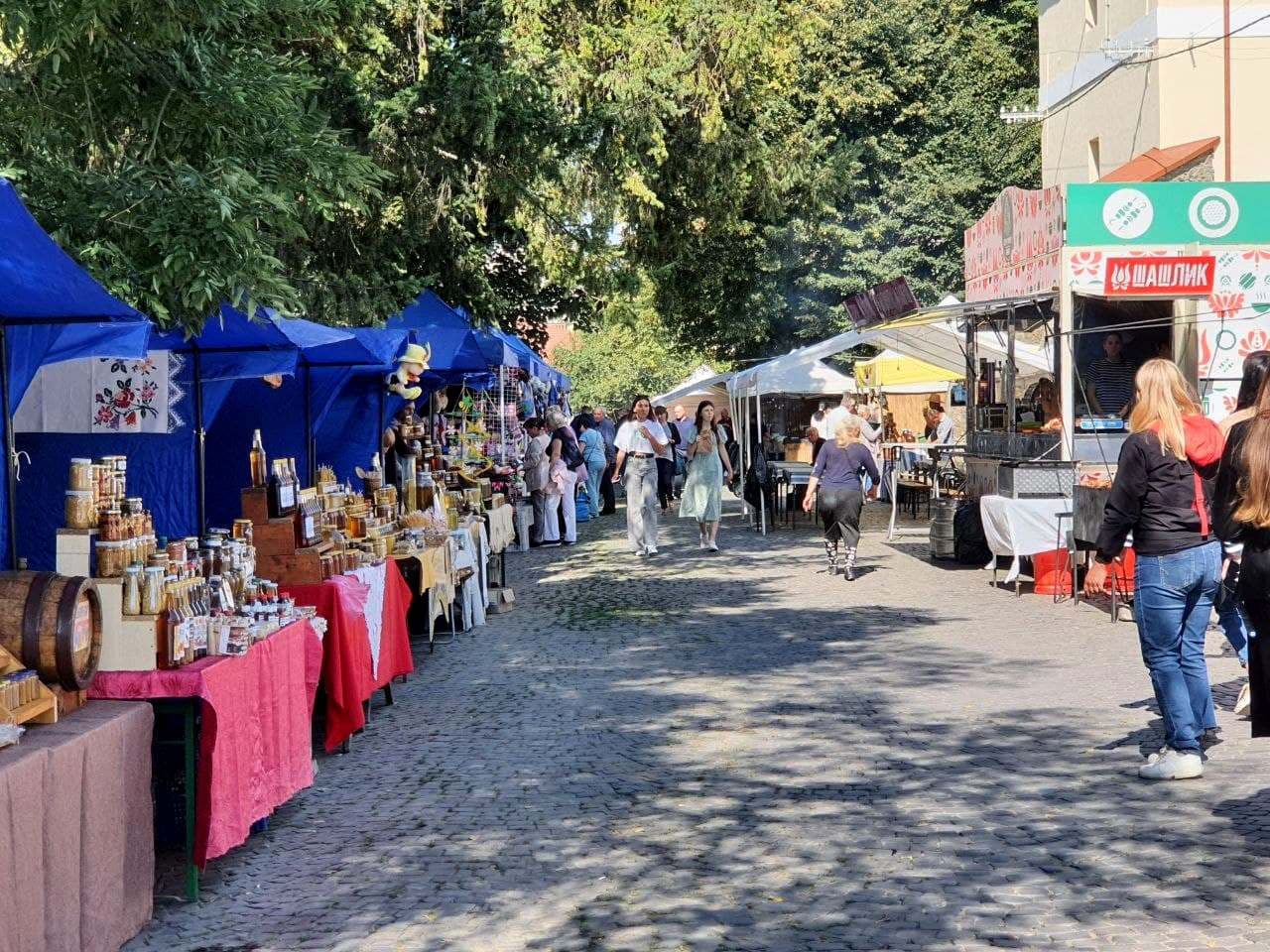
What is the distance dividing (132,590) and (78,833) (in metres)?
1.20

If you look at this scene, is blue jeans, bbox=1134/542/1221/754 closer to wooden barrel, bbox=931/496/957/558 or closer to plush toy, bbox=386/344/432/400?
plush toy, bbox=386/344/432/400

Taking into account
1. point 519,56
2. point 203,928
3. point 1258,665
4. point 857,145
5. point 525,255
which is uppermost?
point 857,145

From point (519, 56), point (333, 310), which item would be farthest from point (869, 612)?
point (519, 56)

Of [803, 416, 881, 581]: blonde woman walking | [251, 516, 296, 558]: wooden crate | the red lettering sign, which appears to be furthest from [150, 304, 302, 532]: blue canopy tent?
the red lettering sign

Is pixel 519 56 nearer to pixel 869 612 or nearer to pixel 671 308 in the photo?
pixel 869 612

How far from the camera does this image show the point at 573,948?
4.79 m

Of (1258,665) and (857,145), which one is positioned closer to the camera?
(1258,665)

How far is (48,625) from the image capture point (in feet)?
16.0

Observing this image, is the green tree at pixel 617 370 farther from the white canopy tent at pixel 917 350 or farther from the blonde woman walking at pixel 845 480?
the blonde woman walking at pixel 845 480

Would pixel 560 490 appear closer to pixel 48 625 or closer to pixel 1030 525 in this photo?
pixel 1030 525

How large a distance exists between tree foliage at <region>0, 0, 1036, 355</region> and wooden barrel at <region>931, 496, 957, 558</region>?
230 inches

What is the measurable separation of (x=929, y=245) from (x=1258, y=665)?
109 feet

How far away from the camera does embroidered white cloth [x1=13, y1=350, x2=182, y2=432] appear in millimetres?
8289

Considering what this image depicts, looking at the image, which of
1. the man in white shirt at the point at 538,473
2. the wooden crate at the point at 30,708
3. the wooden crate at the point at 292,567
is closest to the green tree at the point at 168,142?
the wooden crate at the point at 292,567
